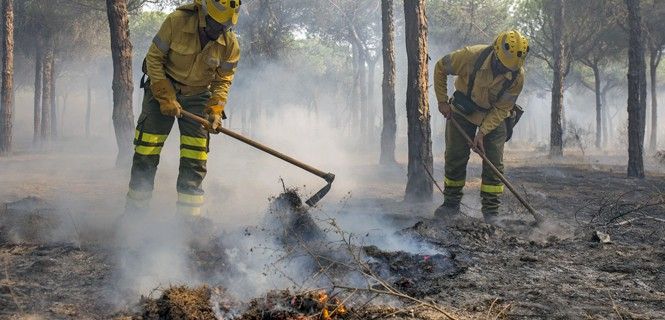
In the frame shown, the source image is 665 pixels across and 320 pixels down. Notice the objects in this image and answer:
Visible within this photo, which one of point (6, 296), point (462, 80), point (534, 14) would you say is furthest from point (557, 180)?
point (534, 14)

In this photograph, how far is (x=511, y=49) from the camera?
17.1 ft

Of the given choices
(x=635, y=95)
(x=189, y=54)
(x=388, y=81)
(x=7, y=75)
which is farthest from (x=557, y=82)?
(x=7, y=75)

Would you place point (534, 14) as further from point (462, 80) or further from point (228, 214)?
point (228, 214)

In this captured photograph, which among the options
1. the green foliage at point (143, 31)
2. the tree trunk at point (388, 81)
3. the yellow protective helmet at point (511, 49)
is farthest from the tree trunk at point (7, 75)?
the green foliage at point (143, 31)

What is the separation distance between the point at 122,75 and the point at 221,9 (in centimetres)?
607

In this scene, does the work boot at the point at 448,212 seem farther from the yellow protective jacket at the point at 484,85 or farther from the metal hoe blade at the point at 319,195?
the metal hoe blade at the point at 319,195

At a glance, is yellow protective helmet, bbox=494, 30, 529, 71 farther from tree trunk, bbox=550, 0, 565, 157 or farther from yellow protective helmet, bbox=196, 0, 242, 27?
tree trunk, bbox=550, 0, 565, 157

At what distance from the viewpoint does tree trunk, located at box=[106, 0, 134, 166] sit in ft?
31.0

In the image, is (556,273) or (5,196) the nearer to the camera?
(556,273)

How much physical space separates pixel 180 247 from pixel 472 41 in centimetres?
2179

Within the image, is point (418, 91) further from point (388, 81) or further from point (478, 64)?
point (388, 81)

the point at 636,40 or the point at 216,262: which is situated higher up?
the point at 636,40

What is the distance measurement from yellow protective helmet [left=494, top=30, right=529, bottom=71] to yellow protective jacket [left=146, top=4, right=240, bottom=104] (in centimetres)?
238

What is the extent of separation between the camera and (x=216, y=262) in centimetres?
355
